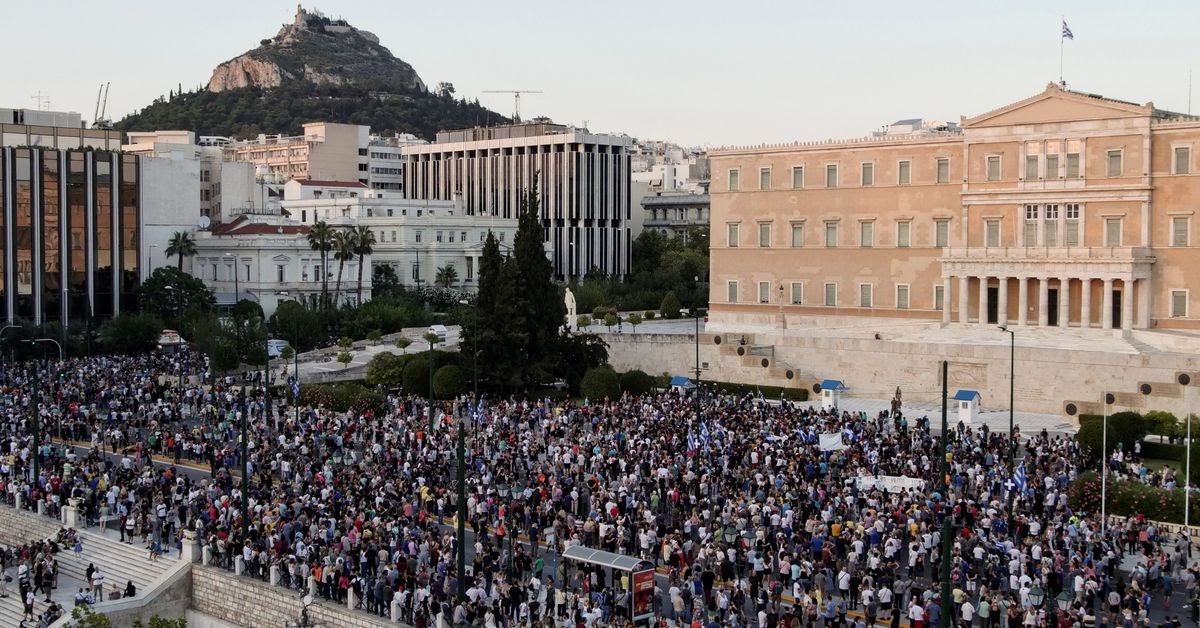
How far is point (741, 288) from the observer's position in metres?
67.8

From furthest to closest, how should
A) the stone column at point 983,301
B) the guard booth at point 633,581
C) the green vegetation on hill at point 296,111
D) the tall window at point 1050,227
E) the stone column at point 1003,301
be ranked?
the green vegetation on hill at point 296,111 → the stone column at point 983,301 → the stone column at point 1003,301 → the tall window at point 1050,227 → the guard booth at point 633,581

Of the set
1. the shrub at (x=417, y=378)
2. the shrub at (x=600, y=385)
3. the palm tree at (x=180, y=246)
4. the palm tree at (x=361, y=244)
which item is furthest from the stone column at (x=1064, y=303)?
the palm tree at (x=180, y=246)

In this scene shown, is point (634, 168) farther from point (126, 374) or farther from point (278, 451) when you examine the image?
point (278, 451)

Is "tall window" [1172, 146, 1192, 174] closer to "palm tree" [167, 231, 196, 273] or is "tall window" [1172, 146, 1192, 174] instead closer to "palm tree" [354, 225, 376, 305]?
"palm tree" [354, 225, 376, 305]

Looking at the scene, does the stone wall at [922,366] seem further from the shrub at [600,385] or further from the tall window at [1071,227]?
the tall window at [1071,227]

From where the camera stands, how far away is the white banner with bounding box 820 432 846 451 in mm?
37812

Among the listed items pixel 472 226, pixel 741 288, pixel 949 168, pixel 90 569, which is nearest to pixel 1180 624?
pixel 90 569

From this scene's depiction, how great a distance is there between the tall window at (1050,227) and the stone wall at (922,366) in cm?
789

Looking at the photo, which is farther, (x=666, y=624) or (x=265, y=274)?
(x=265, y=274)

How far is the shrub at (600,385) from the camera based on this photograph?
5266 centimetres

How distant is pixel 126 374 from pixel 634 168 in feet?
359

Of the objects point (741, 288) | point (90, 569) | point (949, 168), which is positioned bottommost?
point (90, 569)

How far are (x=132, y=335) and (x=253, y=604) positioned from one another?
42.4 meters

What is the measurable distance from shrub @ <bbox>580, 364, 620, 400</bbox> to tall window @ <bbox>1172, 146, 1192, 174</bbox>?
926 inches
